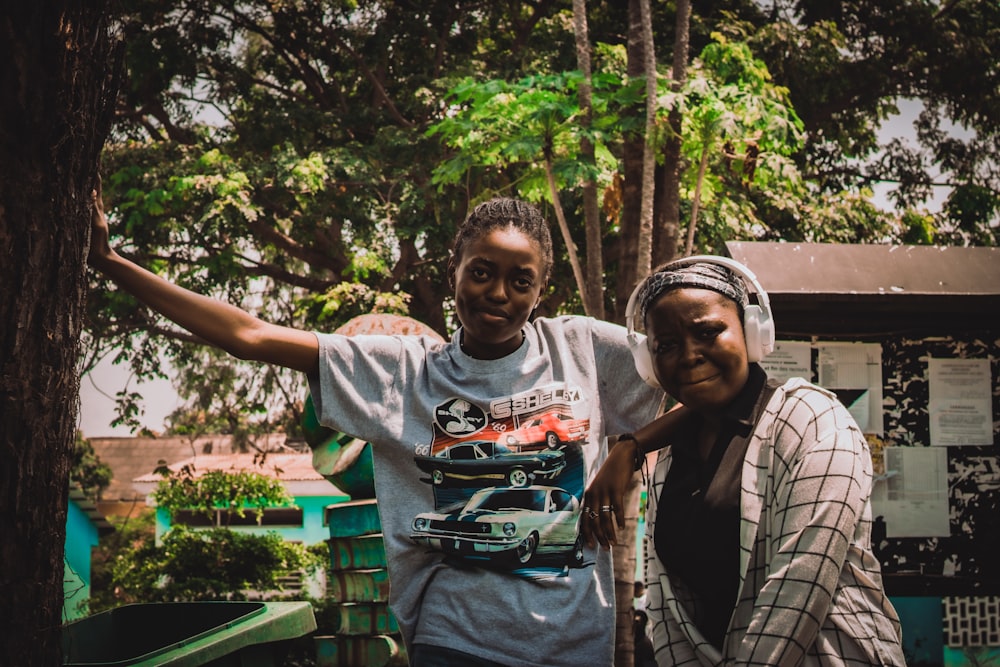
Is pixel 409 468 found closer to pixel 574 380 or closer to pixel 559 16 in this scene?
pixel 574 380

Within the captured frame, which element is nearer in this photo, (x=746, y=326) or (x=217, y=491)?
(x=746, y=326)

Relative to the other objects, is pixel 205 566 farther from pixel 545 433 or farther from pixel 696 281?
pixel 696 281

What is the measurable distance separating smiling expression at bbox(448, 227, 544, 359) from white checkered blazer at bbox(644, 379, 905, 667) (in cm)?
67

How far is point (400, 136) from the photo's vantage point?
13234 mm

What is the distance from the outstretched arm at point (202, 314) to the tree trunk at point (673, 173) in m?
4.06

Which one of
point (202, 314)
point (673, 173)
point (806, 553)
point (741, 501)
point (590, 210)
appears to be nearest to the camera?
point (806, 553)

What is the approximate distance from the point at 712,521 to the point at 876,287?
10.6 ft

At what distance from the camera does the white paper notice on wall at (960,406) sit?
5012 millimetres

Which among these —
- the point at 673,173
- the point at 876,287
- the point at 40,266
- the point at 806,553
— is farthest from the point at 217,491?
the point at 806,553

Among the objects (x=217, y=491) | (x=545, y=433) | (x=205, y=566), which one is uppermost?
(x=545, y=433)

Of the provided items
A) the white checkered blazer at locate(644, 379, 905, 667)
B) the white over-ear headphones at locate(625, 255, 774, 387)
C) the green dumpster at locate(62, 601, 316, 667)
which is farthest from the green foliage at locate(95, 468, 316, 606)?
the white checkered blazer at locate(644, 379, 905, 667)

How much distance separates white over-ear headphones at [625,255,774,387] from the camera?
216 centimetres

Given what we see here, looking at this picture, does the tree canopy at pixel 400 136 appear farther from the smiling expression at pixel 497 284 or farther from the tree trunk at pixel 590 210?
the smiling expression at pixel 497 284

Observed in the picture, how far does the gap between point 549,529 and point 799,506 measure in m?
0.60
